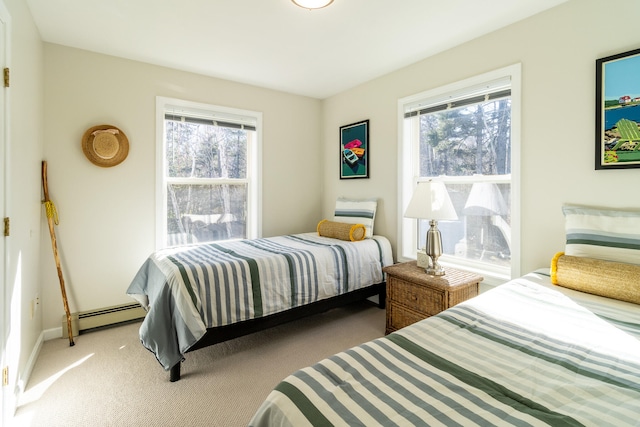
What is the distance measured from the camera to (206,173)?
3.57 metres

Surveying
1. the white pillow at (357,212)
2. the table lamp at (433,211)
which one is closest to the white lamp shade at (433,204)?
the table lamp at (433,211)

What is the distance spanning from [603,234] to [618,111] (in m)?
0.75

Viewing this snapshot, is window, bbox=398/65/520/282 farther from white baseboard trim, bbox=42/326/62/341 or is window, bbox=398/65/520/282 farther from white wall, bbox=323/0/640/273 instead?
white baseboard trim, bbox=42/326/62/341

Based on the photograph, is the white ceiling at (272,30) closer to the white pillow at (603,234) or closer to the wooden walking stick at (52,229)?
the wooden walking stick at (52,229)

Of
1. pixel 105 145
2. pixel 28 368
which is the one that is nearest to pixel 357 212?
pixel 105 145

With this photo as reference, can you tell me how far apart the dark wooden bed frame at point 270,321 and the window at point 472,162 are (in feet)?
2.28

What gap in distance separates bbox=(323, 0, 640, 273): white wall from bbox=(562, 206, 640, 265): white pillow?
0.13 m

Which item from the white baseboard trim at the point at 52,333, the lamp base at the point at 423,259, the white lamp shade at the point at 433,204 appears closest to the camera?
the white lamp shade at the point at 433,204

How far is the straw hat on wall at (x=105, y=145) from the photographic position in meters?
2.86

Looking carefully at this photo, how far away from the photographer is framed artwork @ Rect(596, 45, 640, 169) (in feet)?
5.98

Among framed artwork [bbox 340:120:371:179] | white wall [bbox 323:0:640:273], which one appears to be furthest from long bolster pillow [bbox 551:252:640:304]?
framed artwork [bbox 340:120:371:179]

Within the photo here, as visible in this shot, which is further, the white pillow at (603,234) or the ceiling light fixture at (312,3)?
the ceiling light fixture at (312,3)

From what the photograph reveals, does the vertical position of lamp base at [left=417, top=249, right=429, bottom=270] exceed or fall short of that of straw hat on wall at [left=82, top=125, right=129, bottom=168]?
it falls short

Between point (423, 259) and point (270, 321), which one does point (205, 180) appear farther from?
point (423, 259)
